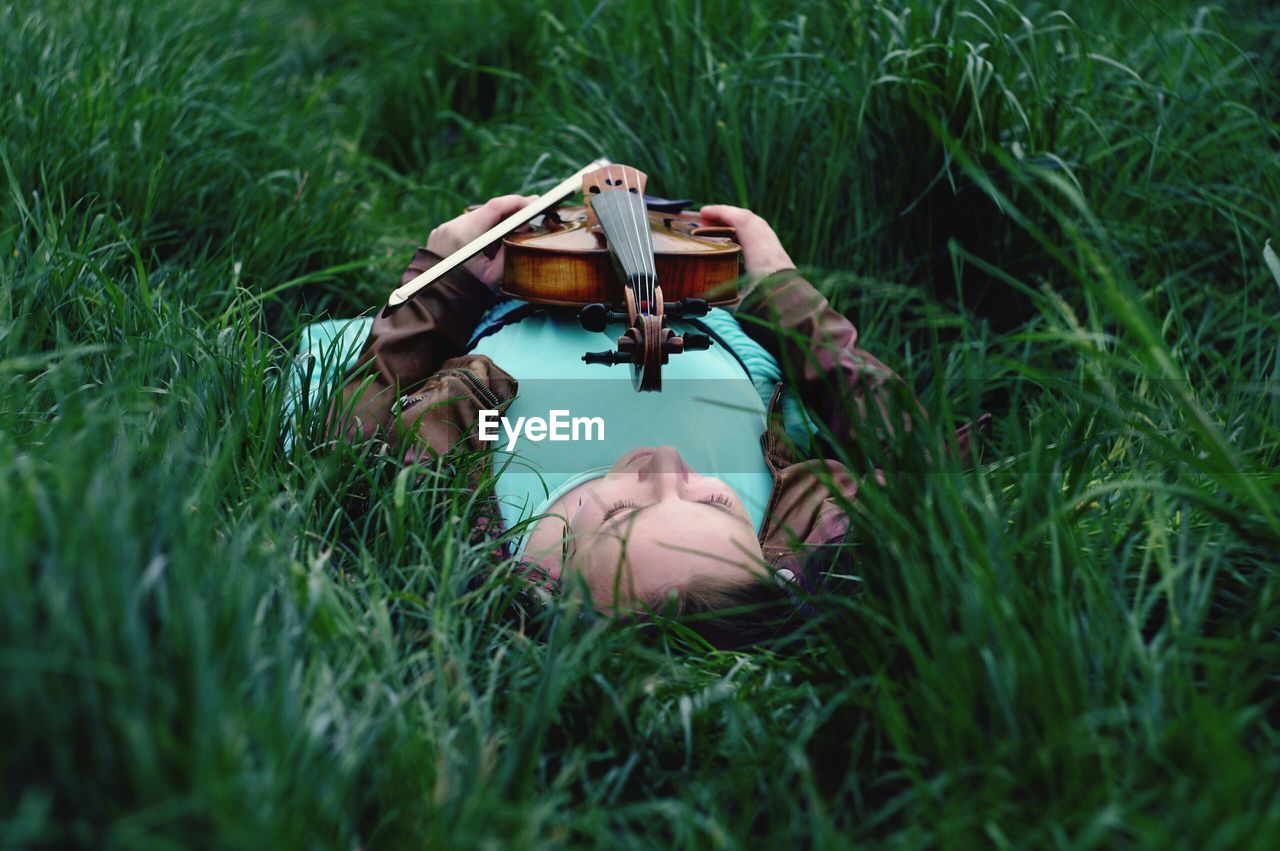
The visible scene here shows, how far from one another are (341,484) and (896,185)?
1.62 metres

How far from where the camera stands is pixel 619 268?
7.13 feet

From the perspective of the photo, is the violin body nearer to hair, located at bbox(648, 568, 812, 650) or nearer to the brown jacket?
the brown jacket

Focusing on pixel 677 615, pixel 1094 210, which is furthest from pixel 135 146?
pixel 1094 210

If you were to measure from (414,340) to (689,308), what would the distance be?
607 mm

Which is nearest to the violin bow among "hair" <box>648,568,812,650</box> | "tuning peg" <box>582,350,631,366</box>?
"tuning peg" <box>582,350,631,366</box>

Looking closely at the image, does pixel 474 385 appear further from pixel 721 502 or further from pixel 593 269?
pixel 721 502

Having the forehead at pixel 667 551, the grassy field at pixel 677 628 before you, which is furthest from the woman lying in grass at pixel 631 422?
the grassy field at pixel 677 628

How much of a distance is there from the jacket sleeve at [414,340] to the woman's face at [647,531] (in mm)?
393

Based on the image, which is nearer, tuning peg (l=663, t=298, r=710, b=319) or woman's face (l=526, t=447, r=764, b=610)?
woman's face (l=526, t=447, r=764, b=610)

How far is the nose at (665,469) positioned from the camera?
6.78 ft

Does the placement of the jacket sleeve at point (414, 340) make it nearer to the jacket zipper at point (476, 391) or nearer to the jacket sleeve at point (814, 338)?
the jacket zipper at point (476, 391)

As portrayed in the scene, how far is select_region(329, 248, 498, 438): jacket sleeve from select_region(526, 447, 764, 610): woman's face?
39 centimetres

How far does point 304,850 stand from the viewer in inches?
44.7

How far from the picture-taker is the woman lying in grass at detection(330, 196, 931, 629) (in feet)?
6.41
